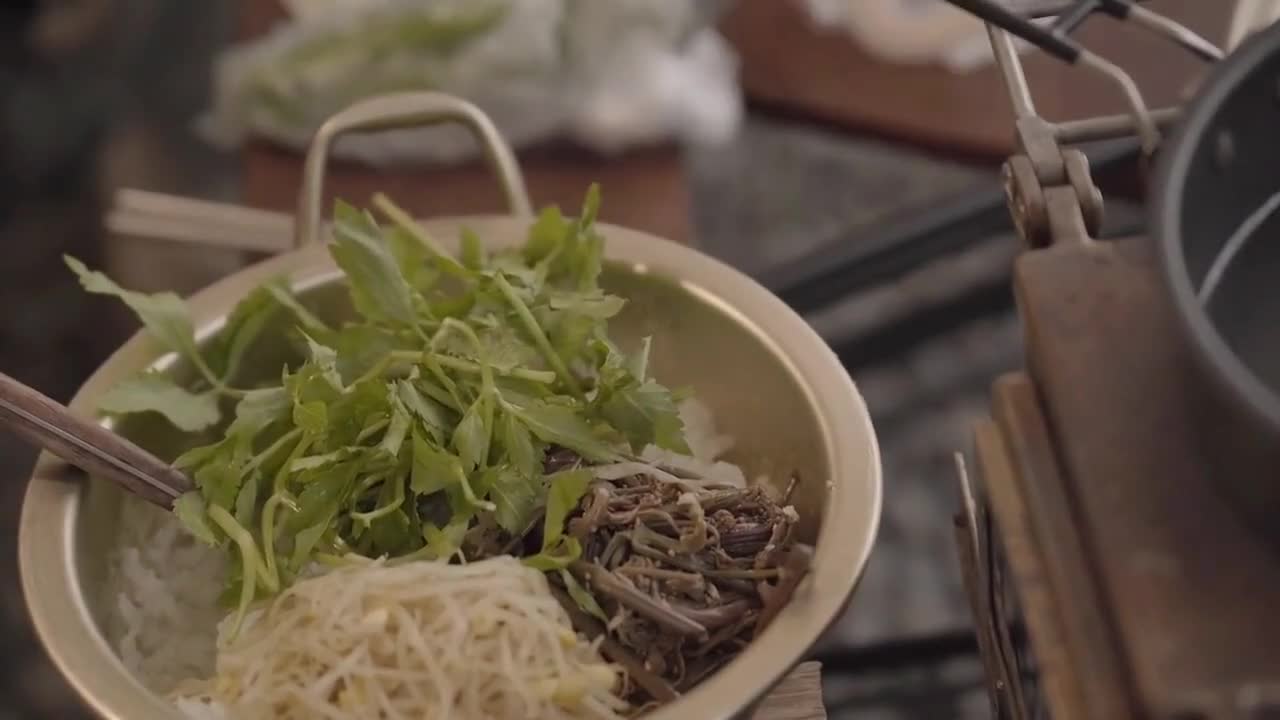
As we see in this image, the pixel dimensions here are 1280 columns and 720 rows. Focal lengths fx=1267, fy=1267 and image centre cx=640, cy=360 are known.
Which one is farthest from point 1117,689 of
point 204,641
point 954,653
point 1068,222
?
point 954,653

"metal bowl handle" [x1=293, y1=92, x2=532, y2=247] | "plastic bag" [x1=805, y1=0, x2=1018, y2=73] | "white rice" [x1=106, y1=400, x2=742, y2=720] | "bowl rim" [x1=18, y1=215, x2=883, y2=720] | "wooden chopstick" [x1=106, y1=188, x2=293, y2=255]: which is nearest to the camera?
"bowl rim" [x1=18, y1=215, x2=883, y2=720]

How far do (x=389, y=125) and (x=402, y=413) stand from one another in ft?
0.88

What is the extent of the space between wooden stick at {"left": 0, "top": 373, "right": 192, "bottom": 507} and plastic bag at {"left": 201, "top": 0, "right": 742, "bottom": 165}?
569 millimetres

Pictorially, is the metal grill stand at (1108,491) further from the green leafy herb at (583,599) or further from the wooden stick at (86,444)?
Answer: the wooden stick at (86,444)

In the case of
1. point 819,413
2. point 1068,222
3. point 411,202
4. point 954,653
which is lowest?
point 954,653

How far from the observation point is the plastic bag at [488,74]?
1.22m

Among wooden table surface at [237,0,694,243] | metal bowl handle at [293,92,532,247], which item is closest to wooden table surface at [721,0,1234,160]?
wooden table surface at [237,0,694,243]

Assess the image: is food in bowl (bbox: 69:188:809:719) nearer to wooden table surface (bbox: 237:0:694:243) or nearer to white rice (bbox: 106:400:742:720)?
white rice (bbox: 106:400:742:720)

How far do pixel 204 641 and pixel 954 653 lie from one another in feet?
2.44

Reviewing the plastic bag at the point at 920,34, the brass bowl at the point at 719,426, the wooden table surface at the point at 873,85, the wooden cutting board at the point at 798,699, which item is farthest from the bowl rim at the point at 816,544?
the plastic bag at the point at 920,34

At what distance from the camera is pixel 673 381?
0.83m

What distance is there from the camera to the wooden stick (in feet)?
2.17

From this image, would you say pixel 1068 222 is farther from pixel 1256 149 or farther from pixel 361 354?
pixel 361 354

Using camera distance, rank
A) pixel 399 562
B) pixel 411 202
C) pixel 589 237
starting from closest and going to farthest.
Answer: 1. pixel 399 562
2. pixel 589 237
3. pixel 411 202
